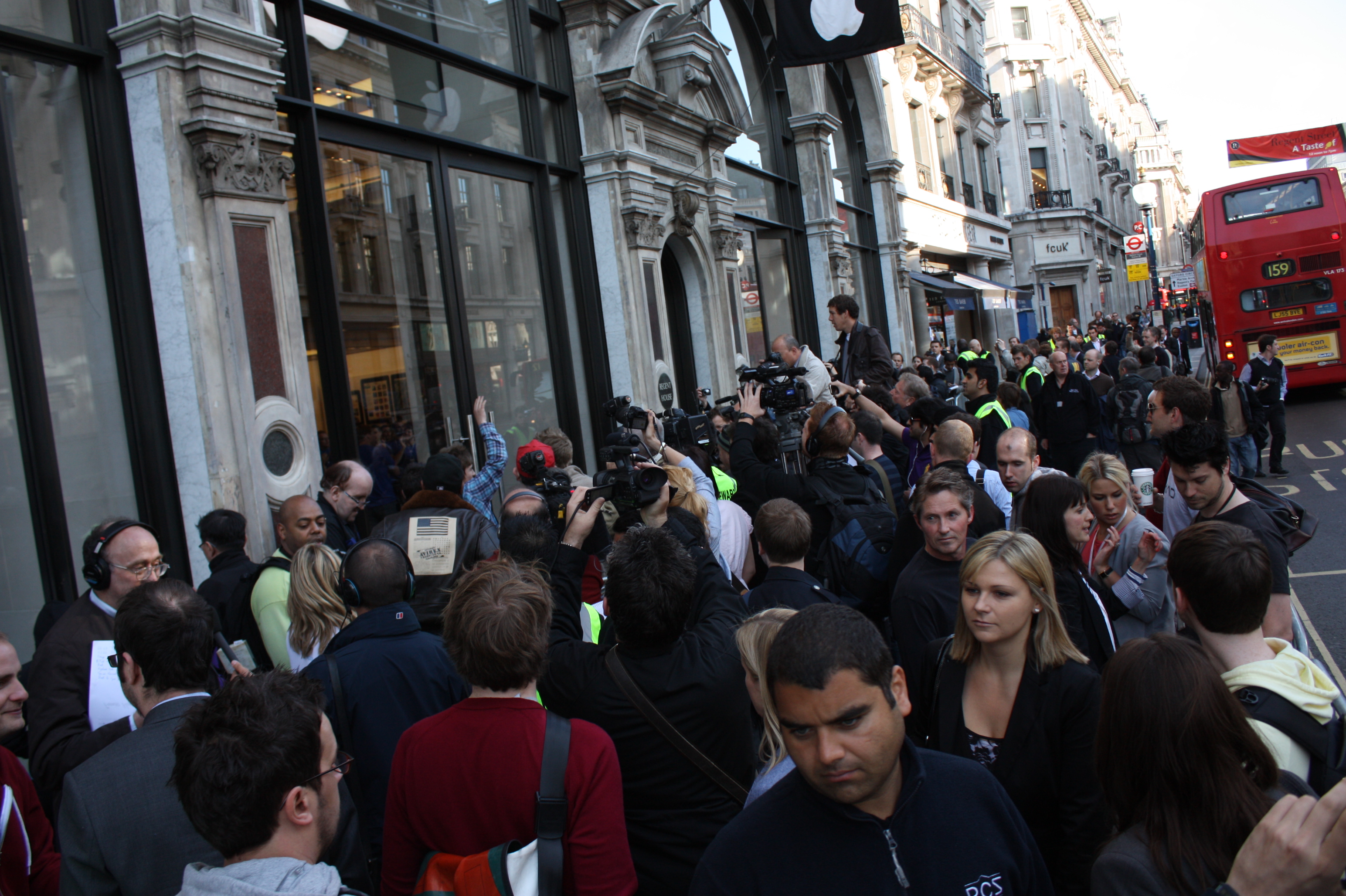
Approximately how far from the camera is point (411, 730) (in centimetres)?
251

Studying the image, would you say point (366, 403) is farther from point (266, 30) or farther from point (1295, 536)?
point (1295, 536)

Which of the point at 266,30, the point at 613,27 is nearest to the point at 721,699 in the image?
the point at 266,30

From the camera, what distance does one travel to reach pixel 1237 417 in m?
10.6

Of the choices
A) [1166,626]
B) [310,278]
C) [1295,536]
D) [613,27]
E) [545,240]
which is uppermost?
[613,27]

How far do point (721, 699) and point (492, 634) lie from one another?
26.4 inches

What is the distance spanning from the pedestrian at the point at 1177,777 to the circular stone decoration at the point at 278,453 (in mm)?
5552

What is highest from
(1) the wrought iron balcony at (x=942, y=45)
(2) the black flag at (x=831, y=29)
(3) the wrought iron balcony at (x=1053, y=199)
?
(1) the wrought iron balcony at (x=942, y=45)

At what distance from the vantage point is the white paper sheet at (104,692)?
327 centimetres

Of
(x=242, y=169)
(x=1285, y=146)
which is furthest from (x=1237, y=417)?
(x=1285, y=146)

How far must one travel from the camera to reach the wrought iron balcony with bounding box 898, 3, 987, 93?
23.4 m

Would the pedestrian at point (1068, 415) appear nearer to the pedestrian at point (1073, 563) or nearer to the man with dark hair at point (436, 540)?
the pedestrian at point (1073, 563)

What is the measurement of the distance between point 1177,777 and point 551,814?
1.37m

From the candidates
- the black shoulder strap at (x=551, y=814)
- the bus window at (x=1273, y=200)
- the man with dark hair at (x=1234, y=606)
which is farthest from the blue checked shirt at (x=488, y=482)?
the bus window at (x=1273, y=200)

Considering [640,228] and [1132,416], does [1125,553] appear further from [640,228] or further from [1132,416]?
[640,228]
